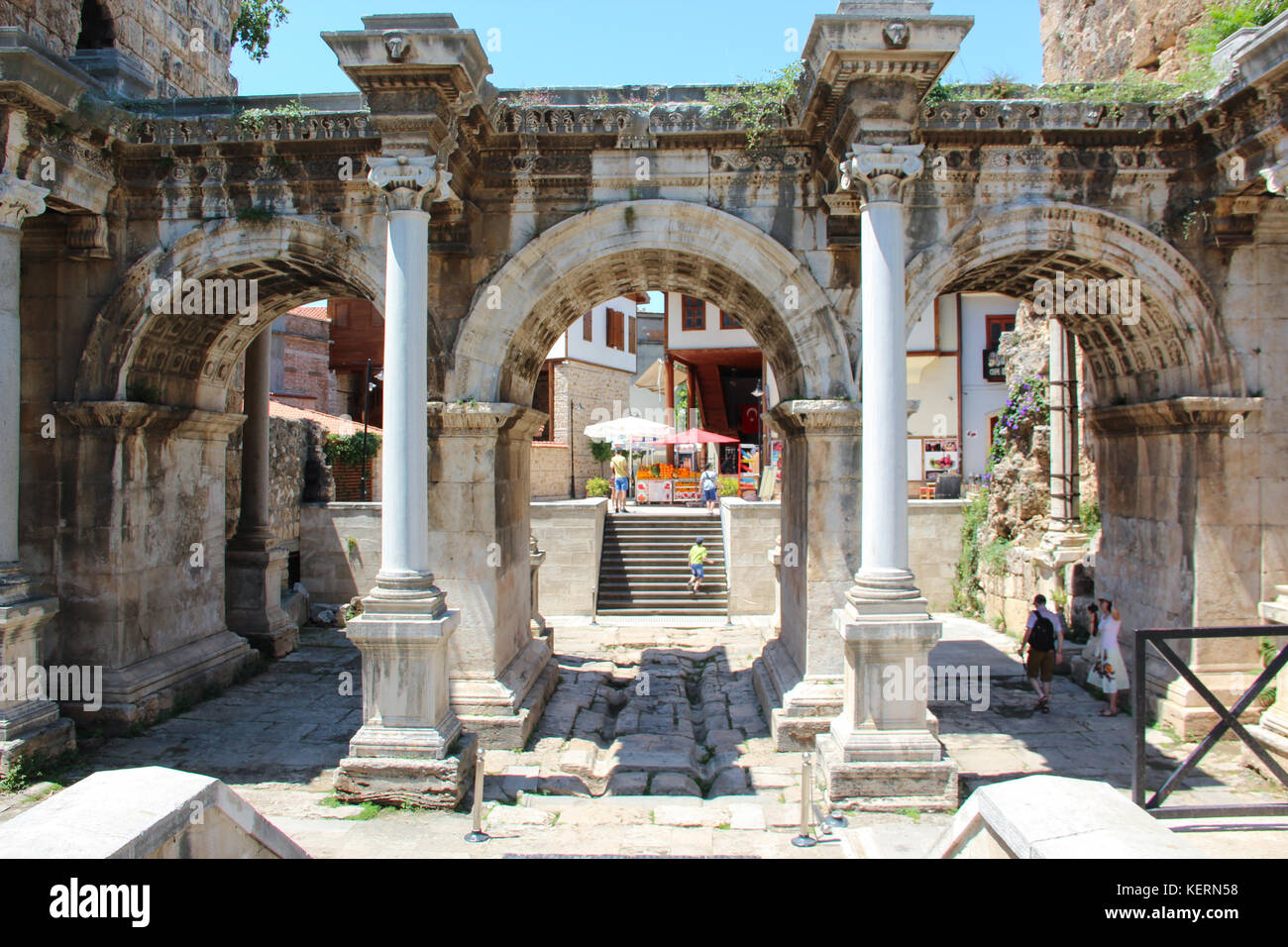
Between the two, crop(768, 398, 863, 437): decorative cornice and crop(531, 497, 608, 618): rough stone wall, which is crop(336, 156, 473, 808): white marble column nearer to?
crop(768, 398, 863, 437): decorative cornice

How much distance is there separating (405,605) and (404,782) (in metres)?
1.42

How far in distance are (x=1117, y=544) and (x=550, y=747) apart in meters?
6.86

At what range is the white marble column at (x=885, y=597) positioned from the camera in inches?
259

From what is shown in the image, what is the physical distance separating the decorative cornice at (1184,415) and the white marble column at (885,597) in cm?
332

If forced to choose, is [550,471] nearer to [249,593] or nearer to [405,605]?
[249,593]

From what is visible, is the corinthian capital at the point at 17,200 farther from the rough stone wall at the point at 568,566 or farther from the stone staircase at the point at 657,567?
the stone staircase at the point at 657,567

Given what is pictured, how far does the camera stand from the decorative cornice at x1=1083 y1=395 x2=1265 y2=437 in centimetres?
784

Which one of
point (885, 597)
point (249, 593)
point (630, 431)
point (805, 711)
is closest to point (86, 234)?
point (249, 593)

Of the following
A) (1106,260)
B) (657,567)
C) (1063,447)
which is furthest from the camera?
(657,567)

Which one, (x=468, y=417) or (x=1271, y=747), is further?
(x=468, y=417)

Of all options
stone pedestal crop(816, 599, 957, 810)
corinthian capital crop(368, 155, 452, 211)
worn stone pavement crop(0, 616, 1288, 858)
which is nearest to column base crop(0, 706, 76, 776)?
worn stone pavement crop(0, 616, 1288, 858)

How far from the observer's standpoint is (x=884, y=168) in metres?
6.74

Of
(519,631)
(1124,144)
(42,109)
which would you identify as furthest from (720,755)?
(42,109)

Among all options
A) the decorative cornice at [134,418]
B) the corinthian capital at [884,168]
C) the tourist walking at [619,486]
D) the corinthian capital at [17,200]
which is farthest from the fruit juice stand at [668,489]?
the corinthian capital at [17,200]
